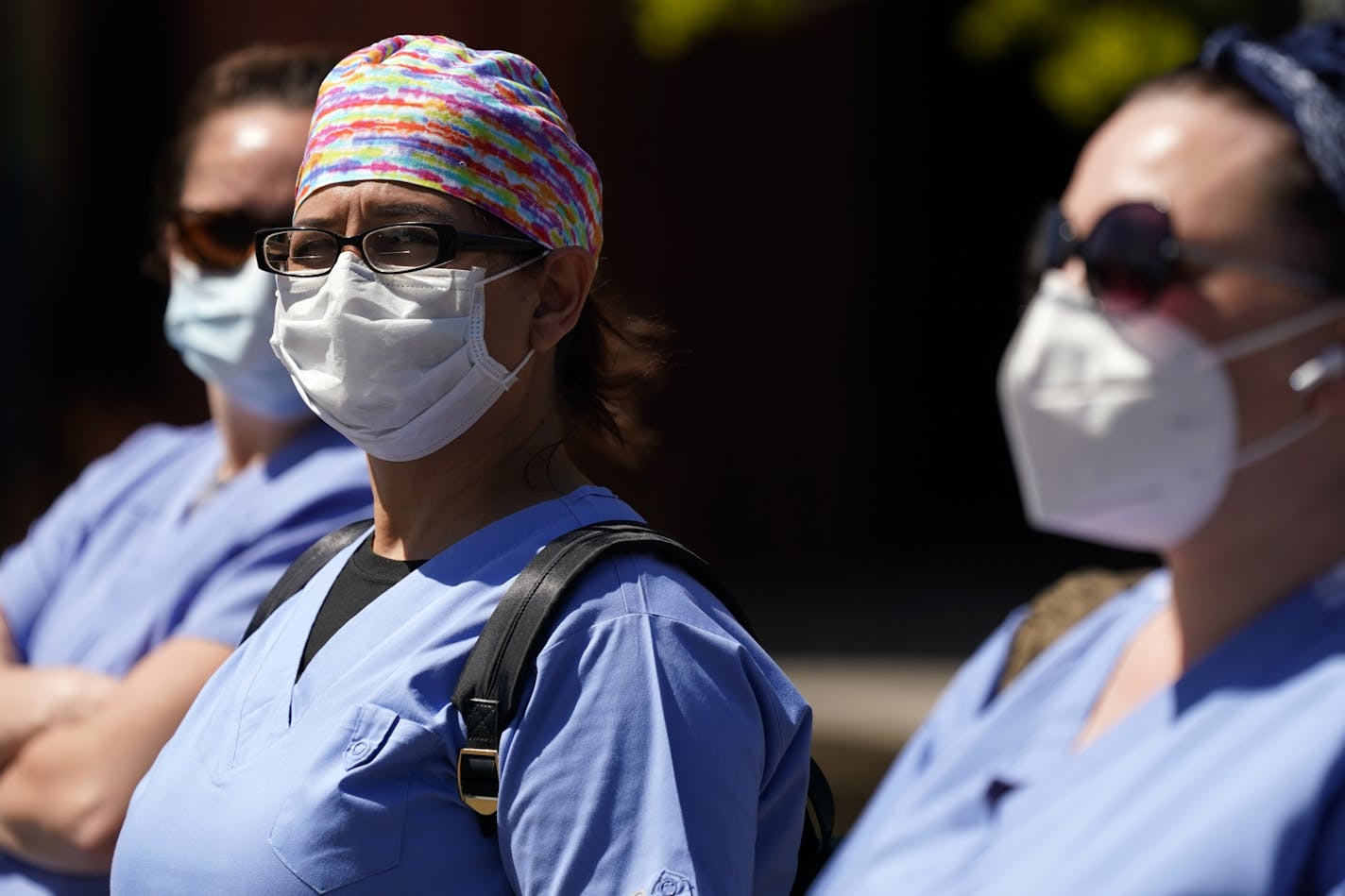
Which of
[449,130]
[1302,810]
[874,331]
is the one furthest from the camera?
[874,331]

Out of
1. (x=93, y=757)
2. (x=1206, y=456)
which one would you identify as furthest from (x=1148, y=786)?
(x=93, y=757)

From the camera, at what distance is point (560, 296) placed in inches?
80.7

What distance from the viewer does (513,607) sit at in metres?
1.79

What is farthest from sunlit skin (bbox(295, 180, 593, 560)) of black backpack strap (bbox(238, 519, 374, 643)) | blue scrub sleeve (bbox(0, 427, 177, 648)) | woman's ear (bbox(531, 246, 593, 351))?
blue scrub sleeve (bbox(0, 427, 177, 648))

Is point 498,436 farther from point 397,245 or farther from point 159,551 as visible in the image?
point 159,551

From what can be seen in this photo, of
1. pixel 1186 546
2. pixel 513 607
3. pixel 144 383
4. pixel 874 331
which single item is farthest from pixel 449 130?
pixel 874 331

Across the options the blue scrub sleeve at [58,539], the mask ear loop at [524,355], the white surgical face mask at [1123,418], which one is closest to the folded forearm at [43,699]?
the blue scrub sleeve at [58,539]

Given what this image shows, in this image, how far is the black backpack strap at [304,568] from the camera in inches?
87.7

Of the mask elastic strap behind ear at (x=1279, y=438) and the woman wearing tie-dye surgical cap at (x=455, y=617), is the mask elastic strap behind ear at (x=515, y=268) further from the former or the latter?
the mask elastic strap behind ear at (x=1279, y=438)

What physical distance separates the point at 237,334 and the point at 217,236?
0.17m

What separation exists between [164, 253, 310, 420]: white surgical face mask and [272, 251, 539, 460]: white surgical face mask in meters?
0.81

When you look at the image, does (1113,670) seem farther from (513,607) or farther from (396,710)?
(396,710)

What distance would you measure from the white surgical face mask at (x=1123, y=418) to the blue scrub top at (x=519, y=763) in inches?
15.4

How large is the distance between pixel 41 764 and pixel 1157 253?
1.81m
